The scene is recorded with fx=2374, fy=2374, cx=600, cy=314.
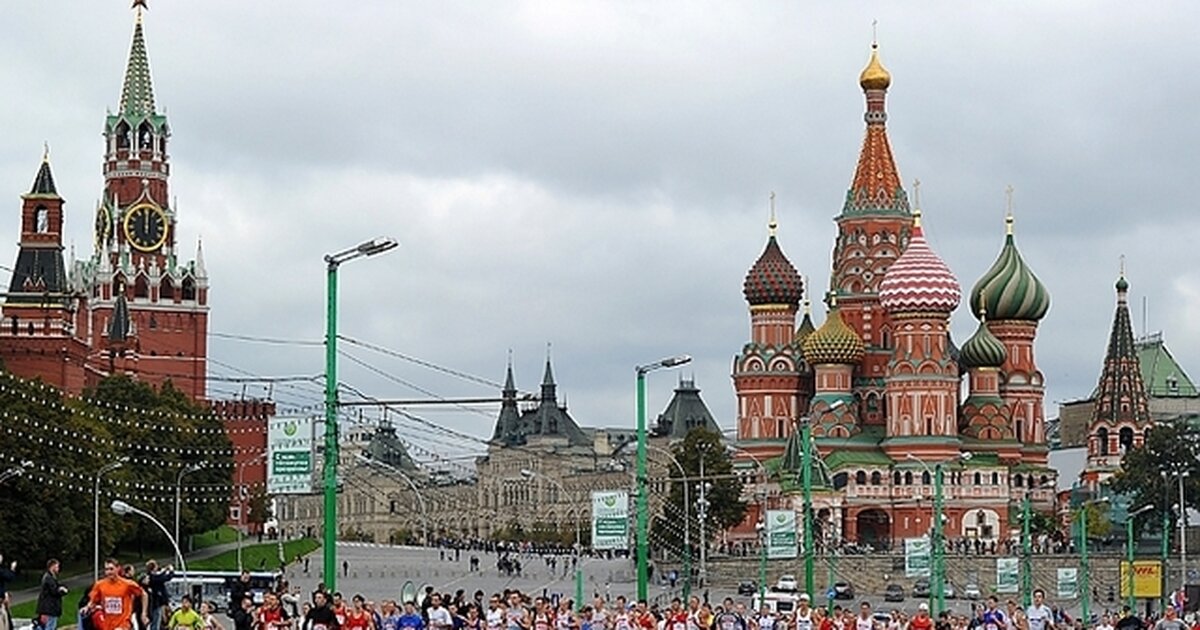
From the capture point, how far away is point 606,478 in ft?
617

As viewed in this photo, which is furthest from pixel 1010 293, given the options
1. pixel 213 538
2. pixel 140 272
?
pixel 140 272

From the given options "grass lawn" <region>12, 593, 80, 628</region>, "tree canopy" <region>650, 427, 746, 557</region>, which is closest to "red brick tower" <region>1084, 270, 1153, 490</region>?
"tree canopy" <region>650, 427, 746, 557</region>

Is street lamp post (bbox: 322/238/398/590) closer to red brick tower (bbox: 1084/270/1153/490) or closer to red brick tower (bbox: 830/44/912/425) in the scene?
red brick tower (bbox: 830/44/912/425)

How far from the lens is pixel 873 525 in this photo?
426 feet

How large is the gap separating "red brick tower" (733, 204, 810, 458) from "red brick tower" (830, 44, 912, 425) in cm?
321

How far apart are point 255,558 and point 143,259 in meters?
62.1

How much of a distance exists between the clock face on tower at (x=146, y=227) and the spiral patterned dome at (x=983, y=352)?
65280 millimetres

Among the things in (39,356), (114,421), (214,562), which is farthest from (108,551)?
(39,356)

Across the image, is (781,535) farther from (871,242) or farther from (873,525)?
(871,242)

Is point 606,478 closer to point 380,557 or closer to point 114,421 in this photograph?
point 380,557

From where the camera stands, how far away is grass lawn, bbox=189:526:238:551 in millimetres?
120250

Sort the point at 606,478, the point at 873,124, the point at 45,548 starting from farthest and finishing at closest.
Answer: the point at 606,478 → the point at 873,124 → the point at 45,548

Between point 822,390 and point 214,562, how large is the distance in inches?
1568

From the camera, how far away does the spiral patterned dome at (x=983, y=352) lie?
133125 millimetres
